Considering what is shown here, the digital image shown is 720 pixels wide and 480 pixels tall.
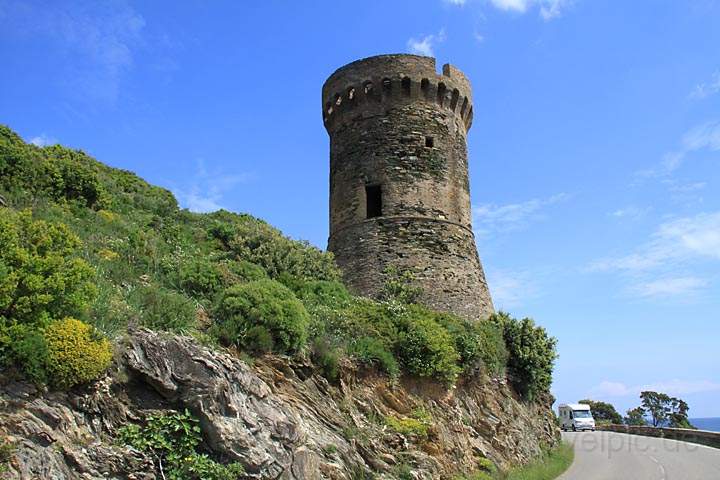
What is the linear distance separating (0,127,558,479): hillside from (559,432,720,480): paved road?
2233mm

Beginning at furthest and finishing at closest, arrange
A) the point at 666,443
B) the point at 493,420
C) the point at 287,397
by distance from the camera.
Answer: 1. the point at 666,443
2. the point at 493,420
3. the point at 287,397

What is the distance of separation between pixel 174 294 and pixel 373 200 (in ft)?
37.8

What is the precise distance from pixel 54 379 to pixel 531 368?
51.1ft

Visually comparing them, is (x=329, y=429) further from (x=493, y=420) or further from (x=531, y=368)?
(x=531, y=368)

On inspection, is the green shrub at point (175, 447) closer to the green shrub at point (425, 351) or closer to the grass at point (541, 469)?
the green shrub at point (425, 351)

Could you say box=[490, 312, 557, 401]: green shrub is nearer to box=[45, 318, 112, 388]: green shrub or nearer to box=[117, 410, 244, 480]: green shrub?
box=[117, 410, 244, 480]: green shrub

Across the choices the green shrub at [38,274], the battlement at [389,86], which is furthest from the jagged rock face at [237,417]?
the battlement at [389,86]

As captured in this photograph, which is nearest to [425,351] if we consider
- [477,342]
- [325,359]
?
[477,342]

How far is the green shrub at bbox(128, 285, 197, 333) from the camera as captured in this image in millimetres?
9133

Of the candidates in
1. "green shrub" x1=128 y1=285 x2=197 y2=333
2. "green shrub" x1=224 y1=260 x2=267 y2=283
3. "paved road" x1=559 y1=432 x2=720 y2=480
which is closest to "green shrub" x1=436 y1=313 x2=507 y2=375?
"paved road" x1=559 y1=432 x2=720 y2=480

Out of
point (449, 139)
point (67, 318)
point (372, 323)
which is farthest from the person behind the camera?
point (449, 139)

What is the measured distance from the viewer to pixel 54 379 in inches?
279

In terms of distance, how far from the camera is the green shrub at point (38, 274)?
Result: 7.31 meters

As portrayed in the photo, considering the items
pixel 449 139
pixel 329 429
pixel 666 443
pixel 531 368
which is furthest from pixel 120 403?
pixel 666 443
